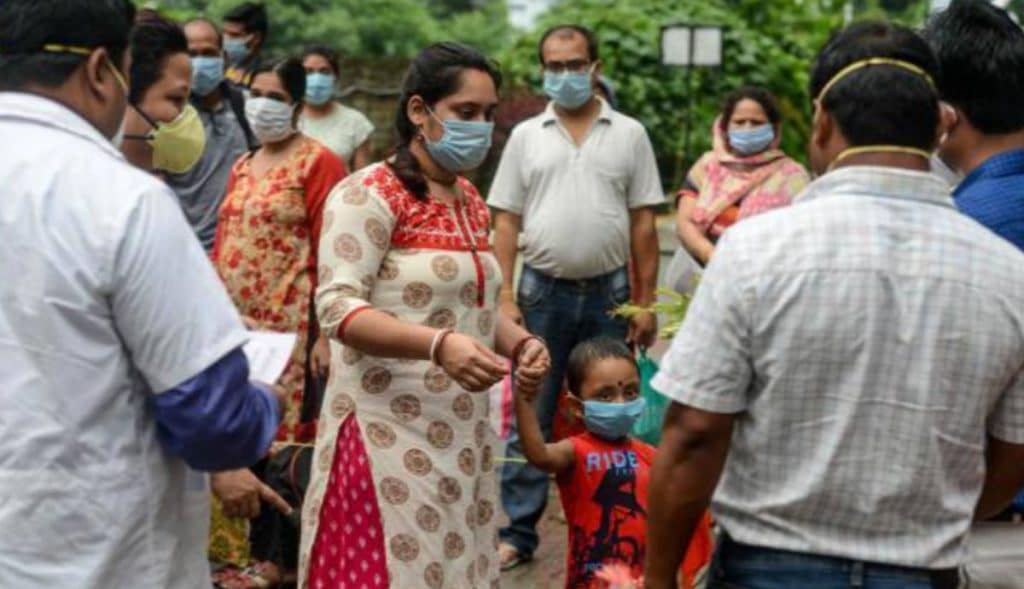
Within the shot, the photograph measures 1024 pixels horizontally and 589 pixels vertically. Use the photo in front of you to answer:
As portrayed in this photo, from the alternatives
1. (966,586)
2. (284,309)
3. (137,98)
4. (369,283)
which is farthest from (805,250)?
(284,309)

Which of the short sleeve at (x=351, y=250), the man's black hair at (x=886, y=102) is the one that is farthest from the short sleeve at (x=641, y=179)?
the man's black hair at (x=886, y=102)

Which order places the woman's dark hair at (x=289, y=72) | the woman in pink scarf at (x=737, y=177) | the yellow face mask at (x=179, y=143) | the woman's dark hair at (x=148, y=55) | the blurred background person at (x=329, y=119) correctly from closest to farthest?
the woman's dark hair at (x=148, y=55), the yellow face mask at (x=179, y=143), the woman's dark hair at (x=289, y=72), the woman in pink scarf at (x=737, y=177), the blurred background person at (x=329, y=119)

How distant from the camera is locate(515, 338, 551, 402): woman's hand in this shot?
4887 millimetres

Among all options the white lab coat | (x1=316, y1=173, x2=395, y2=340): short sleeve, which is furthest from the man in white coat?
(x1=316, y1=173, x2=395, y2=340): short sleeve

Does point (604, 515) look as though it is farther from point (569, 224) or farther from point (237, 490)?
point (569, 224)

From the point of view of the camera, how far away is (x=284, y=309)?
6992 millimetres

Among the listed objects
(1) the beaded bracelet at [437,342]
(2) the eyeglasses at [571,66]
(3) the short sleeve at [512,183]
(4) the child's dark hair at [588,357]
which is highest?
(2) the eyeglasses at [571,66]

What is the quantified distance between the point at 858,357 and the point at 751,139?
15.3 ft

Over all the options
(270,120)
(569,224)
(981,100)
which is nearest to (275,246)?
(270,120)

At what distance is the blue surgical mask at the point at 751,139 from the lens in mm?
7879

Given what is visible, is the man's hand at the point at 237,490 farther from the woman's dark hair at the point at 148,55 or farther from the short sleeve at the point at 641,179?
the short sleeve at the point at 641,179

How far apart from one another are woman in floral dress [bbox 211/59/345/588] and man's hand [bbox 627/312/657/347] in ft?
4.66

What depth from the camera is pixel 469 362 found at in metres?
4.50

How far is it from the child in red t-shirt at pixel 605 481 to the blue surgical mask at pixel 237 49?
4.08 meters
